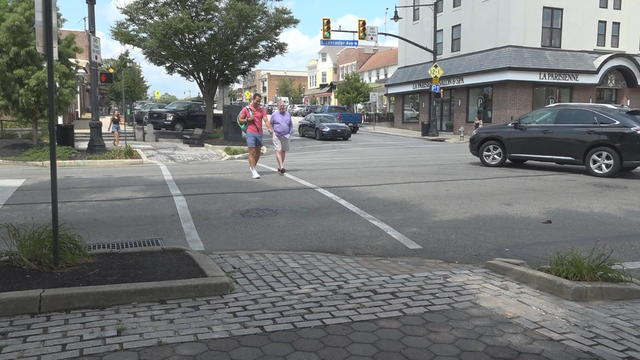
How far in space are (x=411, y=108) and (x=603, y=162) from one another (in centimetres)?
3008

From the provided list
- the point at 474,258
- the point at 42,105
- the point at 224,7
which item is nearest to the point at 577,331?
the point at 474,258

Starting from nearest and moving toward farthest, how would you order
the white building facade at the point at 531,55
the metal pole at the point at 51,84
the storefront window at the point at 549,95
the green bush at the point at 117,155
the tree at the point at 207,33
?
the metal pole at the point at 51,84, the green bush at the point at 117,155, the tree at the point at 207,33, the white building facade at the point at 531,55, the storefront window at the point at 549,95

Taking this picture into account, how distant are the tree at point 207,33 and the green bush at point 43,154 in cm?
830

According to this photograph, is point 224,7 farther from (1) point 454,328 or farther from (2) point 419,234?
(1) point 454,328

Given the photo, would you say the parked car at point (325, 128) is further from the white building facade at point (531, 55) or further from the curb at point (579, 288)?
the curb at point (579, 288)

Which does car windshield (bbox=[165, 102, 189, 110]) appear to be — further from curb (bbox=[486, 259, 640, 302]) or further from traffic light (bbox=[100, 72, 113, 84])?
curb (bbox=[486, 259, 640, 302])

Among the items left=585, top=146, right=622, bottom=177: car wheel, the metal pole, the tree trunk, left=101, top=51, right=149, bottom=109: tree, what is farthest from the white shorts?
left=101, top=51, right=149, bottom=109: tree

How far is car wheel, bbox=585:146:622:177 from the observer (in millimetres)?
12461

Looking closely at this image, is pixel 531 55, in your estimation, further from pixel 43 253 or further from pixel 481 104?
pixel 43 253

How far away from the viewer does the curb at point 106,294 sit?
4.24 m

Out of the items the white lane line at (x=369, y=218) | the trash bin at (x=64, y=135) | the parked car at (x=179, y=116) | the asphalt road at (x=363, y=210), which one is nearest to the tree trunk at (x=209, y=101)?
the parked car at (x=179, y=116)

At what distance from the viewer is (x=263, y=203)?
938cm

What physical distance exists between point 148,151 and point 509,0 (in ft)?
72.0

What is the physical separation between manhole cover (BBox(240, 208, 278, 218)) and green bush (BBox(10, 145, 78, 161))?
10216 mm
